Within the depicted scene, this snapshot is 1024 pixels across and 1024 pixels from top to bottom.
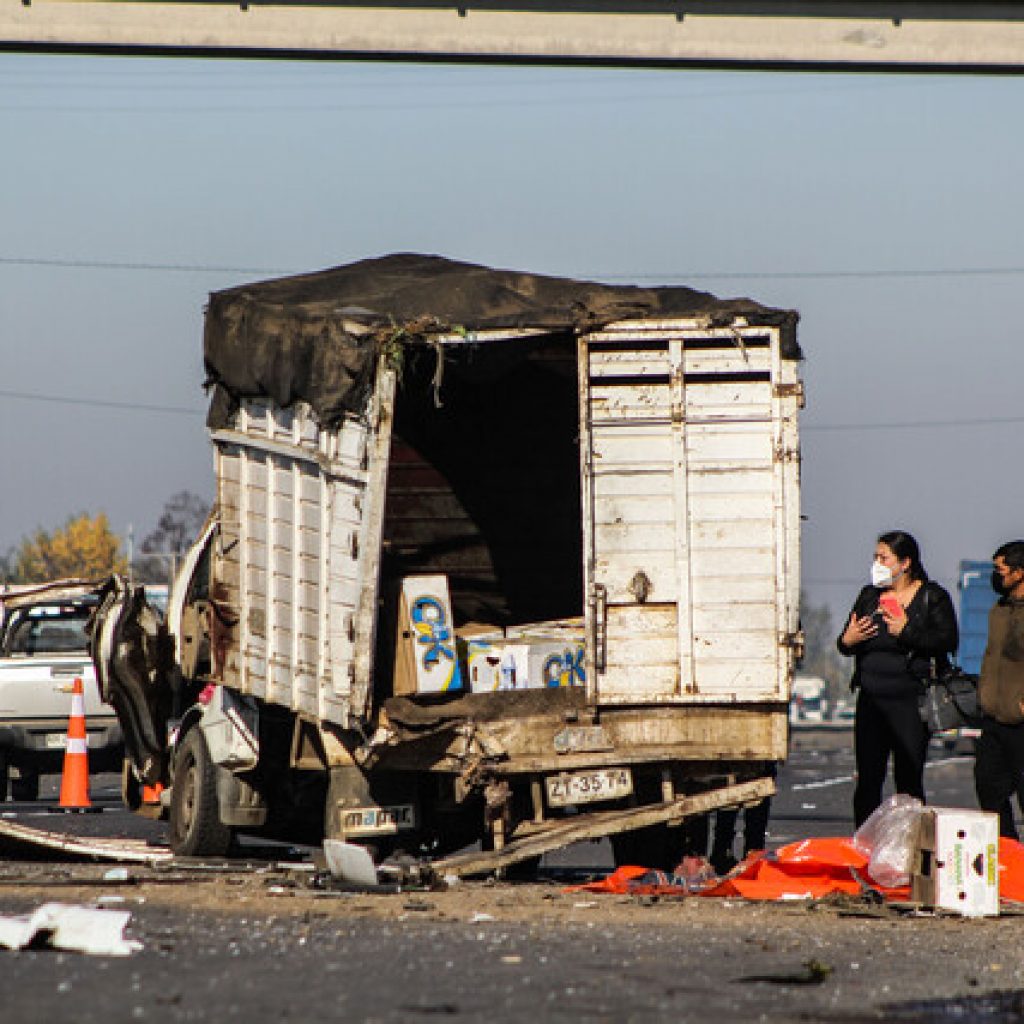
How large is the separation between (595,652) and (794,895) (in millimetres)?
1789

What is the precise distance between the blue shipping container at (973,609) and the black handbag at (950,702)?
33.0 metres

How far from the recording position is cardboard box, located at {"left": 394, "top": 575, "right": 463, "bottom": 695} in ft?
43.7

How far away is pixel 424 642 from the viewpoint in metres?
13.4

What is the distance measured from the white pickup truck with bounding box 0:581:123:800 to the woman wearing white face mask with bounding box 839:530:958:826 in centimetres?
1060

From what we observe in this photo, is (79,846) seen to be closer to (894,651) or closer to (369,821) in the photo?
(369,821)

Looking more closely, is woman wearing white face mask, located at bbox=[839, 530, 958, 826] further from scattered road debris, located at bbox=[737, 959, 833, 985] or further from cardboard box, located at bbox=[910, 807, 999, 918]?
scattered road debris, located at bbox=[737, 959, 833, 985]

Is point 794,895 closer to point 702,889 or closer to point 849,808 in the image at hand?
point 702,889

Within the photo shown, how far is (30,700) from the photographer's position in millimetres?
22859

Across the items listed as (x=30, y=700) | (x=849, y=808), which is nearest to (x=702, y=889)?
(x=30, y=700)

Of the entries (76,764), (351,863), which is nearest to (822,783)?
(76,764)

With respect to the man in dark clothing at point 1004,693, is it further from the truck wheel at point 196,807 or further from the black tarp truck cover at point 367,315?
the truck wheel at point 196,807

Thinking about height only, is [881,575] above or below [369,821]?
above

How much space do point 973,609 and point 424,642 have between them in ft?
114

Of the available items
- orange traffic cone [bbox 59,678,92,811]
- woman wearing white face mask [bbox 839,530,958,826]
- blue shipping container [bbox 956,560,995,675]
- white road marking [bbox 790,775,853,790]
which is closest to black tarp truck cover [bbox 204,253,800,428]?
woman wearing white face mask [bbox 839,530,958,826]
